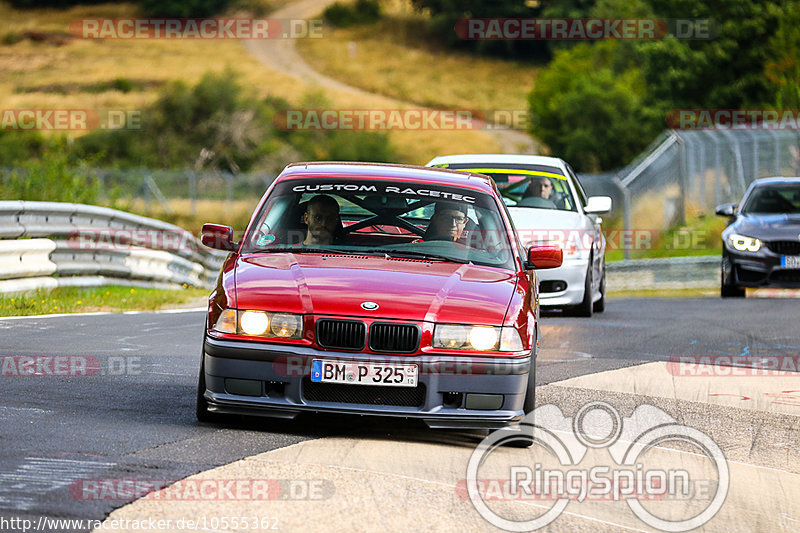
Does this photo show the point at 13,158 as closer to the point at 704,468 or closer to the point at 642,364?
the point at 642,364

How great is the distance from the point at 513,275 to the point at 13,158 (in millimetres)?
56151

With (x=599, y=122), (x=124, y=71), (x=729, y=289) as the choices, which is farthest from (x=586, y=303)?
(x=124, y=71)

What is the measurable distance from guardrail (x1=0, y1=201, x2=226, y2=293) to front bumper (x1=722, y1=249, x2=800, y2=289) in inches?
299

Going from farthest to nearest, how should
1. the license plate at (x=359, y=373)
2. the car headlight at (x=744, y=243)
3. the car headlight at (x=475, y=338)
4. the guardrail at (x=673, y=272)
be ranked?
the guardrail at (x=673, y=272) → the car headlight at (x=744, y=243) → the car headlight at (x=475, y=338) → the license plate at (x=359, y=373)

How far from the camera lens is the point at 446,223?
28.2 ft

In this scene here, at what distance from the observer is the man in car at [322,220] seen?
8.44 m

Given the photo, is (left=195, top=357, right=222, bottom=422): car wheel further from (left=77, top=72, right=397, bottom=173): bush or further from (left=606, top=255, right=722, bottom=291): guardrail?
(left=77, top=72, right=397, bottom=173): bush

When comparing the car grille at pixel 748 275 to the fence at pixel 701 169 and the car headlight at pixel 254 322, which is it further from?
the car headlight at pixel 254 322

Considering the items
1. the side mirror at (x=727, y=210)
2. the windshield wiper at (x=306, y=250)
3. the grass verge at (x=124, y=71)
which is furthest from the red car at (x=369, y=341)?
the grass verge at (x=124, y=71)

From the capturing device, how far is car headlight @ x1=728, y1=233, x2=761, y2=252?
1829 centimetres

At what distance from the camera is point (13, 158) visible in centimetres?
6134

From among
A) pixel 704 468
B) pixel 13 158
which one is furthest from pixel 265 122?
pixel 704 468

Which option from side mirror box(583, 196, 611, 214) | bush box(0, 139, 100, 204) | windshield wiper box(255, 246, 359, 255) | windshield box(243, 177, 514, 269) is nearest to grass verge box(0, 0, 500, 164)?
bush box(0, 139, 100, 204)

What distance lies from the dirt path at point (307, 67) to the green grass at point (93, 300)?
62.8 metres
